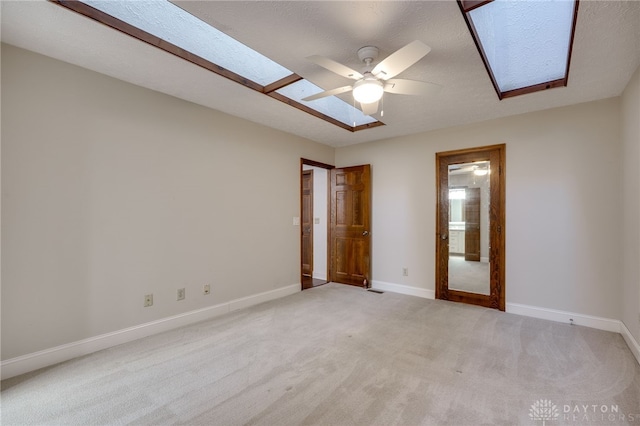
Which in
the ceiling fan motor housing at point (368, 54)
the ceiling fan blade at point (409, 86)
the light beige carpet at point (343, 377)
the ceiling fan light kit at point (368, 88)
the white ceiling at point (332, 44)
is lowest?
the light beige carpet at point (343, 377)

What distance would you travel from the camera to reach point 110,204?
262cm

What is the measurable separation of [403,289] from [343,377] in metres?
2.55

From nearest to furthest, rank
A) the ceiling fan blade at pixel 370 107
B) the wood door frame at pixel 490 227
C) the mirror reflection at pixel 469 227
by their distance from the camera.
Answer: the ceiling fan blade at pixel 370 107 < the wood door frame at pixel 490 227 < the mirror reflection at pixel 469 227

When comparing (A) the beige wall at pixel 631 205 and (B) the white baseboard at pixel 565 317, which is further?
(B) the white baseboard at pixel 565 317

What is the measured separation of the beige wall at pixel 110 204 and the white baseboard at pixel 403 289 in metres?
1.99

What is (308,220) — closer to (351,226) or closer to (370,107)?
(351,226)

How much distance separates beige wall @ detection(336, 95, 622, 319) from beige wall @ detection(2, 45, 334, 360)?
9.37 ft

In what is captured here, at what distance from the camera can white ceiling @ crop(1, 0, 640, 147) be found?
1.75 m

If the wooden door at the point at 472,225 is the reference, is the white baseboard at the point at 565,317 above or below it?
below

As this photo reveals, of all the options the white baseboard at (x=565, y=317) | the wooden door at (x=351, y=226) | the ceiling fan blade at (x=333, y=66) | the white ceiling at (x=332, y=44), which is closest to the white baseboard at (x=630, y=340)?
A: the white baseboard at (x=565, y=317)

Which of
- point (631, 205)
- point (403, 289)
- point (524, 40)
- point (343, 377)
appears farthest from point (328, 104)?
point (631, 205)

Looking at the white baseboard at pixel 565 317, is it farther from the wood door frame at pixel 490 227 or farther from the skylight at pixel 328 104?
the skylight at pixel 328 104

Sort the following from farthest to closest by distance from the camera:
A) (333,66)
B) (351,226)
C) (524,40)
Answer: (351,226) → (524,40) → (333,66)

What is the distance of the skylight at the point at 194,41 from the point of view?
190 cm
